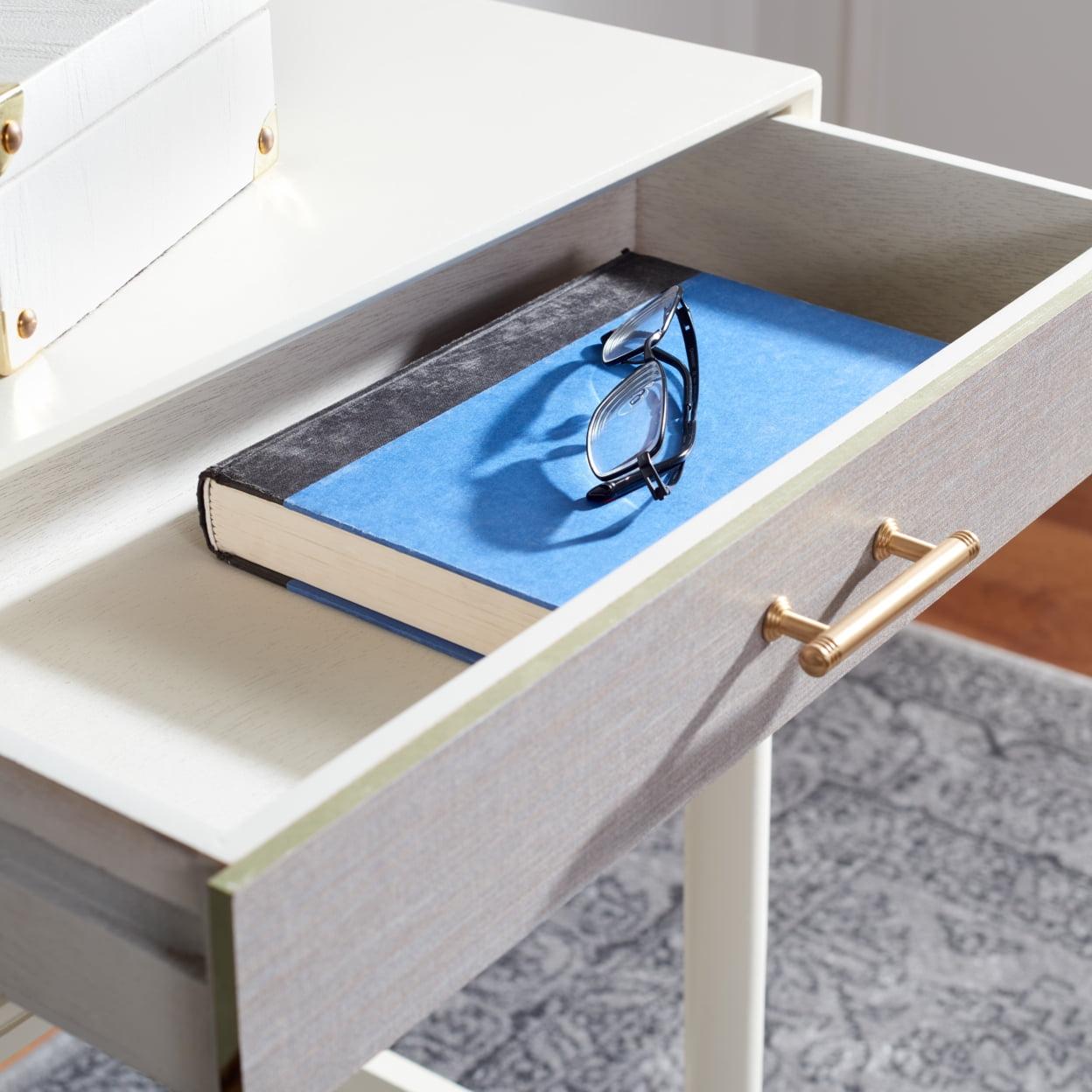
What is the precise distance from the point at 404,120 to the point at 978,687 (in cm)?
108

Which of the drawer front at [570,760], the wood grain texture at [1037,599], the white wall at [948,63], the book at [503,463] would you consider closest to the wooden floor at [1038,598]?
the wood grain texture at [1037,599]

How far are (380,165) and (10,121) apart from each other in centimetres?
22

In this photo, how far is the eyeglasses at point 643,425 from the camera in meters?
0.74

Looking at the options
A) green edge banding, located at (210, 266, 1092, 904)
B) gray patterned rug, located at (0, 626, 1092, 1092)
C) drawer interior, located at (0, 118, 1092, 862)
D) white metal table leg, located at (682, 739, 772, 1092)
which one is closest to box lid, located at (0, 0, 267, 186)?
drawer interior, located at (0, 118, 1092, 862)

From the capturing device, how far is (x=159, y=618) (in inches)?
28.6

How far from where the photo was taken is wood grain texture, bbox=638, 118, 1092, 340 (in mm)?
921

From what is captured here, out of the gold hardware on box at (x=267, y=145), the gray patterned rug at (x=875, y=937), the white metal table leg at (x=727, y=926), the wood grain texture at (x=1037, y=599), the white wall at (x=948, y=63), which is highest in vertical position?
the gold hardware on box at (x=267, y=145)

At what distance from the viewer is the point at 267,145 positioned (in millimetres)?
796

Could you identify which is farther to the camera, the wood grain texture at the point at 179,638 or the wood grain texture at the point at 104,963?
the wood grain texture at the point at 179,638

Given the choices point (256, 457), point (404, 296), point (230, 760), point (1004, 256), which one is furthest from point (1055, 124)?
point (230, 760)

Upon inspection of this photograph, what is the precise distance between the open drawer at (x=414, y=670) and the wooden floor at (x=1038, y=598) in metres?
0.90

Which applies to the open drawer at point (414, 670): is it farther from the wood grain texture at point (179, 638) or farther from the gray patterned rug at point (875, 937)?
the gray patterned rug at point (875, 937)

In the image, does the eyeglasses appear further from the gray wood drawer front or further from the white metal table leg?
the white metal table leg

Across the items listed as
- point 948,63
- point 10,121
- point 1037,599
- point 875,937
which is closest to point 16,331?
point 10,121
